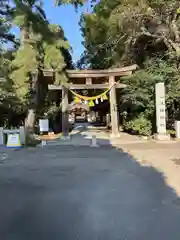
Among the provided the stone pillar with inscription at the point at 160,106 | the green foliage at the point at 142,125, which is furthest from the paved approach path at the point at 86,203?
the green foliage at the point at 142,125

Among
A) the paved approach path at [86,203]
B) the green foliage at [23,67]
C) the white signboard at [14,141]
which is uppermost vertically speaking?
the green foliage at [23,67]

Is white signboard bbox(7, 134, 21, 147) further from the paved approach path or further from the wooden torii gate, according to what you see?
the paved approach path

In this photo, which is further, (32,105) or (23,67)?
(32,105)

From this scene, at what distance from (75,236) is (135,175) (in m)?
3.86

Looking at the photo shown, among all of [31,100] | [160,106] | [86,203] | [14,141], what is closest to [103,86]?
[160,106]

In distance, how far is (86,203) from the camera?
5.13m

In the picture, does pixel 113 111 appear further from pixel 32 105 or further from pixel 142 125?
pixel 32 105

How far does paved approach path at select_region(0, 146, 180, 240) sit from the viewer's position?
3840mm

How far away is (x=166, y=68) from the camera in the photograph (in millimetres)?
17719

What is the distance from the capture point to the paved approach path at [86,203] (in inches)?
151

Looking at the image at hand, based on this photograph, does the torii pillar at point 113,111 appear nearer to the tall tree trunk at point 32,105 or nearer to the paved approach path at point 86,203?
the tall tree trunk at point 32,105

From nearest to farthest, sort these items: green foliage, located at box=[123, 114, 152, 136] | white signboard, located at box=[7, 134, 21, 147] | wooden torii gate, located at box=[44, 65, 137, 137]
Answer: white signboard, located at box=[7, 134, 21, 147] < green foliage, located at box=[123, 114, 152, 136] < wooden torii gate, located at box=[44, 65, 137, 137]

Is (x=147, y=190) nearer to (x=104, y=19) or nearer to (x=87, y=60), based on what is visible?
(x=104, y=19)

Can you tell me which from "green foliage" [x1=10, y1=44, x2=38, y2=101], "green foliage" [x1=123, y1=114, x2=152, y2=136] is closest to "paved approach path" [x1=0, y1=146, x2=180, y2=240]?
"green foliage" [x1=10, y1=44, x2=38, y2=101]
